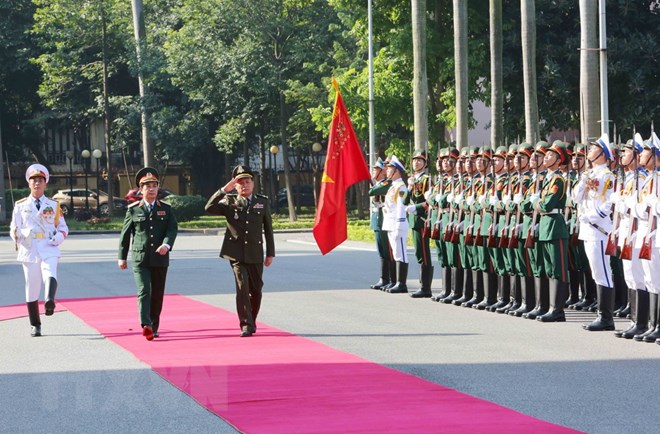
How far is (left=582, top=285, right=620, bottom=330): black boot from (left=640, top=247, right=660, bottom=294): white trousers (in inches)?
49.4

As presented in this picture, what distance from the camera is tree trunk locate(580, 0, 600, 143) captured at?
2750cm

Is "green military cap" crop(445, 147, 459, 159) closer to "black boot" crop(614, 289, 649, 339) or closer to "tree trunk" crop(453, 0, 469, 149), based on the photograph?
"black boot" crop(614, 289, 649, 339)

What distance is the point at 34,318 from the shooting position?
1514 cm

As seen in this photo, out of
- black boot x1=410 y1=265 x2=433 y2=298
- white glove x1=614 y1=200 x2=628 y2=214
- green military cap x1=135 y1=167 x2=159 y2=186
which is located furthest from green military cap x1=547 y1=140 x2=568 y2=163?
green military cap x1=135 y1=167 x2=159 y2=186

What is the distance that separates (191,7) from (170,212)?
137ft

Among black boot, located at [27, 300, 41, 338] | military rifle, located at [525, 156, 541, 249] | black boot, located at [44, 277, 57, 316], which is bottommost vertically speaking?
black boot, located at [27, 300, 41, 338]

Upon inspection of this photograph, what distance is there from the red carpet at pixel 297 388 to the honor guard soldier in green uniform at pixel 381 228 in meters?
5.04

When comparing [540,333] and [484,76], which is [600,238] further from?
[484,76]

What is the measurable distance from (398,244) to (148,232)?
6033mm

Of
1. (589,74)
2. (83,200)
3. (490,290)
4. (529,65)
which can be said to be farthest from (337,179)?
(83,200)

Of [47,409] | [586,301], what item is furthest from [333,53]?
[47,409]

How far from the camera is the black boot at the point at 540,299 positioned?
15734 mm

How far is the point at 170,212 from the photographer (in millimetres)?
14664

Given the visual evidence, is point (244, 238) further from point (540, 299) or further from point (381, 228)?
point (381, 228)
